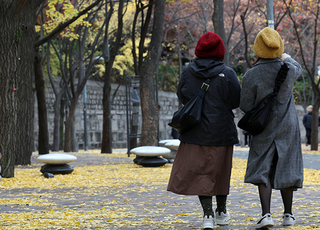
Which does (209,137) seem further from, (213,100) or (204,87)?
(204,87)

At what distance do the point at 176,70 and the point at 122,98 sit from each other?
4209 mm

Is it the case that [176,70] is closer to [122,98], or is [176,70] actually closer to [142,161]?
[122,98]

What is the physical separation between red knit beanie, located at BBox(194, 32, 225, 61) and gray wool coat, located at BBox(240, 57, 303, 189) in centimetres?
37

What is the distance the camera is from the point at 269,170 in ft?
14.2

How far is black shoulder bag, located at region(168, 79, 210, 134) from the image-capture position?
173 inches

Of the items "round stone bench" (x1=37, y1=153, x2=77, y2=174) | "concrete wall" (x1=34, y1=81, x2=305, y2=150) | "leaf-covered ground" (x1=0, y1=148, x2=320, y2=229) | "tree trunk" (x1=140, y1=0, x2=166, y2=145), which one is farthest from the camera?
"concrete wall" (x1=34, y1=81, x2=305, y2=150)

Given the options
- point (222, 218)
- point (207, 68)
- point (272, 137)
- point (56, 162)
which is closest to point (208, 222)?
point (222, 218)

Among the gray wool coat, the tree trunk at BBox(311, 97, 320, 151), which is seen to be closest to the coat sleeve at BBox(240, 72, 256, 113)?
the gray wool coat

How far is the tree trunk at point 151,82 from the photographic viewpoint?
13969mm

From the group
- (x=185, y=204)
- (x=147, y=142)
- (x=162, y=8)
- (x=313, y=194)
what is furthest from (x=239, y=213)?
(x=162, y=8)

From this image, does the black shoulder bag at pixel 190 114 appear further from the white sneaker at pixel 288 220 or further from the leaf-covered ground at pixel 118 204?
the white sneaker at pixel 288 220

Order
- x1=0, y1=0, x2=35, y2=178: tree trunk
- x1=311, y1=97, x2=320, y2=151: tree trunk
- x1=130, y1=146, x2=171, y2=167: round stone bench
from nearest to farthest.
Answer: x1=0, y1=0, x2=35, y2=178: tree trunk → x1=130, y1=146, x2=171, y2=167: round stone bench → x1=311, y1=97, x2=320, y2=151: tree trunk

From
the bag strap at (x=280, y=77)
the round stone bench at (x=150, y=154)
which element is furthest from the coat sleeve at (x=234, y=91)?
the round stone bench at (x=150, y=154)

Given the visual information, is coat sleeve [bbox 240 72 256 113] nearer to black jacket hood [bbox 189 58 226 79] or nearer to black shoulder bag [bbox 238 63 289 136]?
black shoulder bag [bbox 238 63 289 136]
